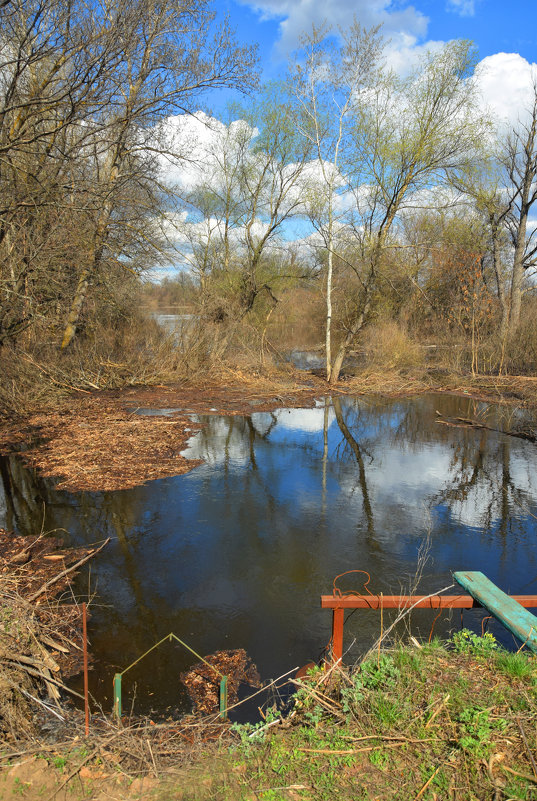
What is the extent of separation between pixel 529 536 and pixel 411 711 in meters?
4.72

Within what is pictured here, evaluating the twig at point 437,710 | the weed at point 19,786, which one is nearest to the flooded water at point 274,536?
the twig at point 437,710

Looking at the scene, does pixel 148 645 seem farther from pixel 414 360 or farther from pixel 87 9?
pixel 414 360

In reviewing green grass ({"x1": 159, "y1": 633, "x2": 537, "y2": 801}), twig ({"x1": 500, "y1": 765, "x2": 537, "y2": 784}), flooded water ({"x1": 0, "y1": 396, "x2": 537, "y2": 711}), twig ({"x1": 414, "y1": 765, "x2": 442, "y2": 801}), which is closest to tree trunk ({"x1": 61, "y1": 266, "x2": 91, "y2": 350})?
flooded water ({"x1": 0, "y1": 396, "x2": 537, "y2": 711})

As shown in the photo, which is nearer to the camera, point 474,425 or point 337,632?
point 337,632

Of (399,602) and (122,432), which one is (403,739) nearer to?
(399,602)

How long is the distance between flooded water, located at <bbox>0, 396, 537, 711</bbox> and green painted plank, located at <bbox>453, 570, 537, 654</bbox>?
2.86ft

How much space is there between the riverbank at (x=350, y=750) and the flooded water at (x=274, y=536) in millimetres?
723

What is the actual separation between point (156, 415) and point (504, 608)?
35.5 ft

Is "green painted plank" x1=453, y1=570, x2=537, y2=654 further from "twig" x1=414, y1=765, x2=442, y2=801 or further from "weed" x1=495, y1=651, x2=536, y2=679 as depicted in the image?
"twig" x1=414, y1=765, x2=442, y2=801

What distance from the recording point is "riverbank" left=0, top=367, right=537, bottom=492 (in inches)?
361

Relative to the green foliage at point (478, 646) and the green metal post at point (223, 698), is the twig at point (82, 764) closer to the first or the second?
the green metal post at point (223, 698)

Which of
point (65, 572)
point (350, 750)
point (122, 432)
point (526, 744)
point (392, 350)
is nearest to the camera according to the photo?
point (526, 744)

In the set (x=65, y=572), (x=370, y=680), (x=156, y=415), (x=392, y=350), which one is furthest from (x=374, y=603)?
(x=392, y=350)

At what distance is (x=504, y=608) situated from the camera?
3582mm
